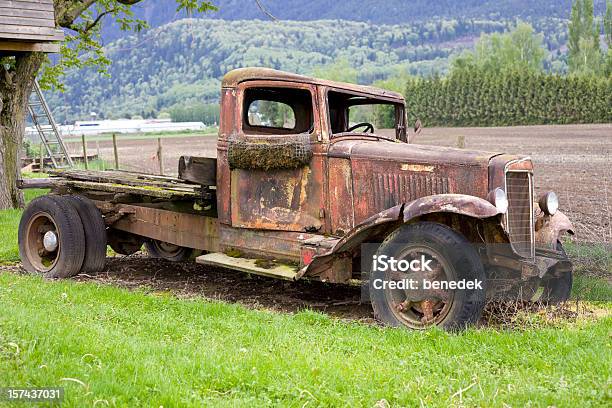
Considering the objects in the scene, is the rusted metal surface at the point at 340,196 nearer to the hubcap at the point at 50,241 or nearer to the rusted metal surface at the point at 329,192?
the rusted metal surface at the point at 329,192

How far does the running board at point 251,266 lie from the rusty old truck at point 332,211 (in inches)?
0.6

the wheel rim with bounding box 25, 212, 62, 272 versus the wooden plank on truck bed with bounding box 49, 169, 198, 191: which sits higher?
the wooden plank on truck bed with bounding box 49, 169, 198, 191

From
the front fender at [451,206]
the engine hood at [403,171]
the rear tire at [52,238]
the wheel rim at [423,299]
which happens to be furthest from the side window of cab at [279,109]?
the rear tire at [52,238]

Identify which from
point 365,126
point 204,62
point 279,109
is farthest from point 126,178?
point 204,62

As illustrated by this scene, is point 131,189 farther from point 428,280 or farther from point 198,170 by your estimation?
point 428,280

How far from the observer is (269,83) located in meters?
7.05

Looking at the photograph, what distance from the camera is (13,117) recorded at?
1422 cm

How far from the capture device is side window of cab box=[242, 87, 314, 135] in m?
7.33

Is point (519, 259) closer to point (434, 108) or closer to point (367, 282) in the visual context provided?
point (367, 282)

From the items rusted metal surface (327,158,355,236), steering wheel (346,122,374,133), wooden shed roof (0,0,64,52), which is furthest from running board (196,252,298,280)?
wooden shed roof (0,0,64,52)

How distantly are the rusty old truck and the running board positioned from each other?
0.6 inches

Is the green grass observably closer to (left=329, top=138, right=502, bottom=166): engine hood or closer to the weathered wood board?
(left=329, top=138, right=502, bottom=166): engine hood

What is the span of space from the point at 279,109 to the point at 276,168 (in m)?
1.22

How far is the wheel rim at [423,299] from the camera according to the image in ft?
19.0
